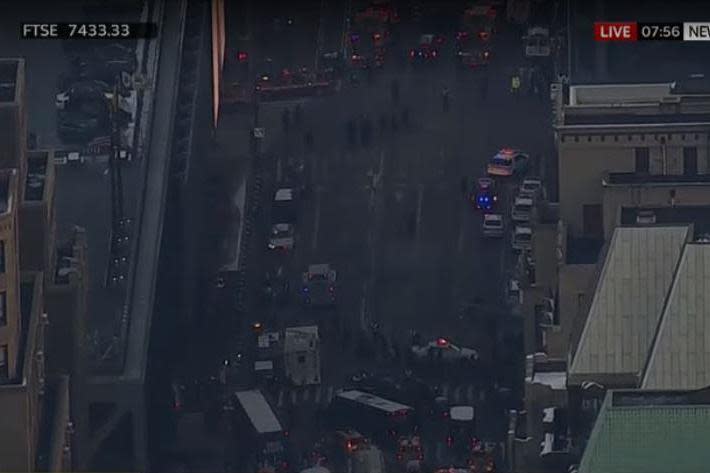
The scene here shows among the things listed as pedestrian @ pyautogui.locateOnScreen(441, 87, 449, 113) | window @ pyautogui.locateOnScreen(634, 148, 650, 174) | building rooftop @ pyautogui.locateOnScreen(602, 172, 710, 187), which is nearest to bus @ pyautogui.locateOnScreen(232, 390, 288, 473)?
building rooftop @ pyautogui.locateOnScreen(602, 172, 710, 187)

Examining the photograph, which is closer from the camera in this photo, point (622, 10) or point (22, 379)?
point (22, 379)

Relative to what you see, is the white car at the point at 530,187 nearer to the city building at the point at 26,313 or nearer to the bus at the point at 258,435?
the bus at the point at 258,435

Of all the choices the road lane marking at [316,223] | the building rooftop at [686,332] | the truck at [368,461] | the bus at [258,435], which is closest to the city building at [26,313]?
the bus at [258,435]

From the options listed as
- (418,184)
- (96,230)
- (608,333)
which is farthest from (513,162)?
(608,333)

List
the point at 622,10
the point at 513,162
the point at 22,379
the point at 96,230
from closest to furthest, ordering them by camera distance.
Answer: the point at 22,379 < the point at 622,10 < the point at 96,230 < the point at 513,162

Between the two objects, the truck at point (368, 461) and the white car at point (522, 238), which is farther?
the white car at point (522, 238)

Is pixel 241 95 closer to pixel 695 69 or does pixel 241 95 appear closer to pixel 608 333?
pixel 695 69

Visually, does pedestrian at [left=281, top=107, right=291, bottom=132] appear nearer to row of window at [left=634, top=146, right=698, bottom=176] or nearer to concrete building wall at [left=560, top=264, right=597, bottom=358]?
row of window at [left=634, top=146, right=698, bottom=176]
